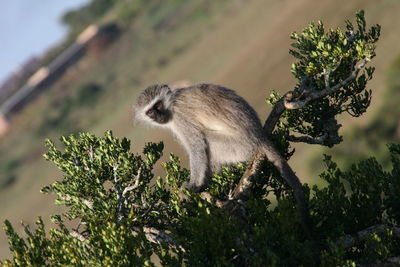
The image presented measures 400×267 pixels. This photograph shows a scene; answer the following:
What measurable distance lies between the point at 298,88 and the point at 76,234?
12.3ft

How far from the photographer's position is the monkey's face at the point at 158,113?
32.9ft

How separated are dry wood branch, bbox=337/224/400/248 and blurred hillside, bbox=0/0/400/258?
2868cm

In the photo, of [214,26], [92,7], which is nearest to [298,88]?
[214,26]

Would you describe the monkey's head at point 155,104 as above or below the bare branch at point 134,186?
above

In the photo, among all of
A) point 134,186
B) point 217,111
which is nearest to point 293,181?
point 134,186

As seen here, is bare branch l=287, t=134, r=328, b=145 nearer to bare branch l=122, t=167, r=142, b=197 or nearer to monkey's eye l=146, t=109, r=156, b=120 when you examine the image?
bare branch l=122, t=167, r=142, b=197

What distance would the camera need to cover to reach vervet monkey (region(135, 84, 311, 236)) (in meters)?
9.39

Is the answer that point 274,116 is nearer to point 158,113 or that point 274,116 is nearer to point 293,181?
point 293,181

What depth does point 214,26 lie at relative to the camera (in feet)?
289

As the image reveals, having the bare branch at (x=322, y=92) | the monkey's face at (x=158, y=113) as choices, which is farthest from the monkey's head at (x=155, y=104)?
the bare branch at (x=322, y=92)

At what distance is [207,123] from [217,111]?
35cm

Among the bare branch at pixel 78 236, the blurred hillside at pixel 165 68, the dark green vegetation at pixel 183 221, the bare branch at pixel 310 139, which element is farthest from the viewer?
the blurred hillside at pixel 165 68

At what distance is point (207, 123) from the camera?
392 inches

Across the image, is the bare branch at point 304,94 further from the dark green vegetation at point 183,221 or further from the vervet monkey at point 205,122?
the vervet monkey at point 205,122
